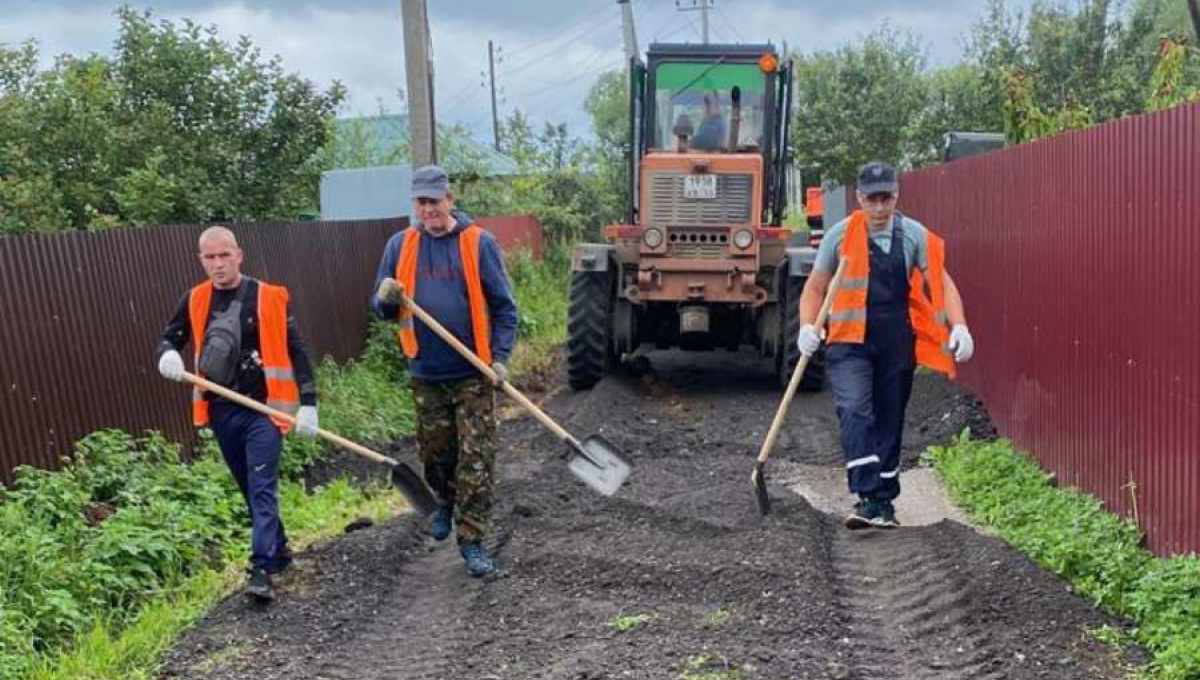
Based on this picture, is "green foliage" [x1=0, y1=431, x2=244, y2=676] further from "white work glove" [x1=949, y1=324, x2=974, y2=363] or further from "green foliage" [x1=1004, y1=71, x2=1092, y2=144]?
"green foliage" [x1=1004, y1=71, x2=1092, y2=144]

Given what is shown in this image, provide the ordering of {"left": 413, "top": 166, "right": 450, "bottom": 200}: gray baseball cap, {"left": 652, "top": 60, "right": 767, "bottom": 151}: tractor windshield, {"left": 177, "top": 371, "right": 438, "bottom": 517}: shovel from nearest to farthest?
{"left": 413, "top": 166, "right": 450, "bottom": 200}: gray baseball cap, {"left": 177, "top": 371, "right": 438, "bottom": 517}: shovel, {"left": 652, "top": 60, "right": 767, "bottom": 151}: tractor windshield

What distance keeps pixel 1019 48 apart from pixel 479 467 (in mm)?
27632

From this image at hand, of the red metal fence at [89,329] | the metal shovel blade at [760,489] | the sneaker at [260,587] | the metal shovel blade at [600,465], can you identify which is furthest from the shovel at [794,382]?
the red metal fence at [89,329]

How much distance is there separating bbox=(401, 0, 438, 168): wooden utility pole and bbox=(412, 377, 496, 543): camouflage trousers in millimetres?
8089

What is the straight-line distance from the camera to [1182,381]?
236 inches

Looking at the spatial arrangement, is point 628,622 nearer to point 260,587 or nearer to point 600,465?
point 600,465

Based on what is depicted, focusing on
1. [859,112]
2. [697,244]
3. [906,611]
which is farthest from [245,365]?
[859,112]

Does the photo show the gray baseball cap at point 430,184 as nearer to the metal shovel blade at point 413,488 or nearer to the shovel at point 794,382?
the metal shovel blade at point 413,488

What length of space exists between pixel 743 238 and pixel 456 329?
6387 millimetres

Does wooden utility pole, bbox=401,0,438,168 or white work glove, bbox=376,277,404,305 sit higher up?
wooden utility pole, bbox=401,0,438,168

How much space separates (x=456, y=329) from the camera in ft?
22.7

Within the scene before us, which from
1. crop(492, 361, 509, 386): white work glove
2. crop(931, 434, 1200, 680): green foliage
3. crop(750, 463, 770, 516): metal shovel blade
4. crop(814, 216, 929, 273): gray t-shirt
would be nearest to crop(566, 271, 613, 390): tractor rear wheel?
crop(931, 434, 1200, 680): green foliage

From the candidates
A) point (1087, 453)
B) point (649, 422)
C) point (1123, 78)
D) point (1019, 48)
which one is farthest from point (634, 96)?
point (1019, 48)

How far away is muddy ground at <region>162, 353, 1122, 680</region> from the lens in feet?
17.9
